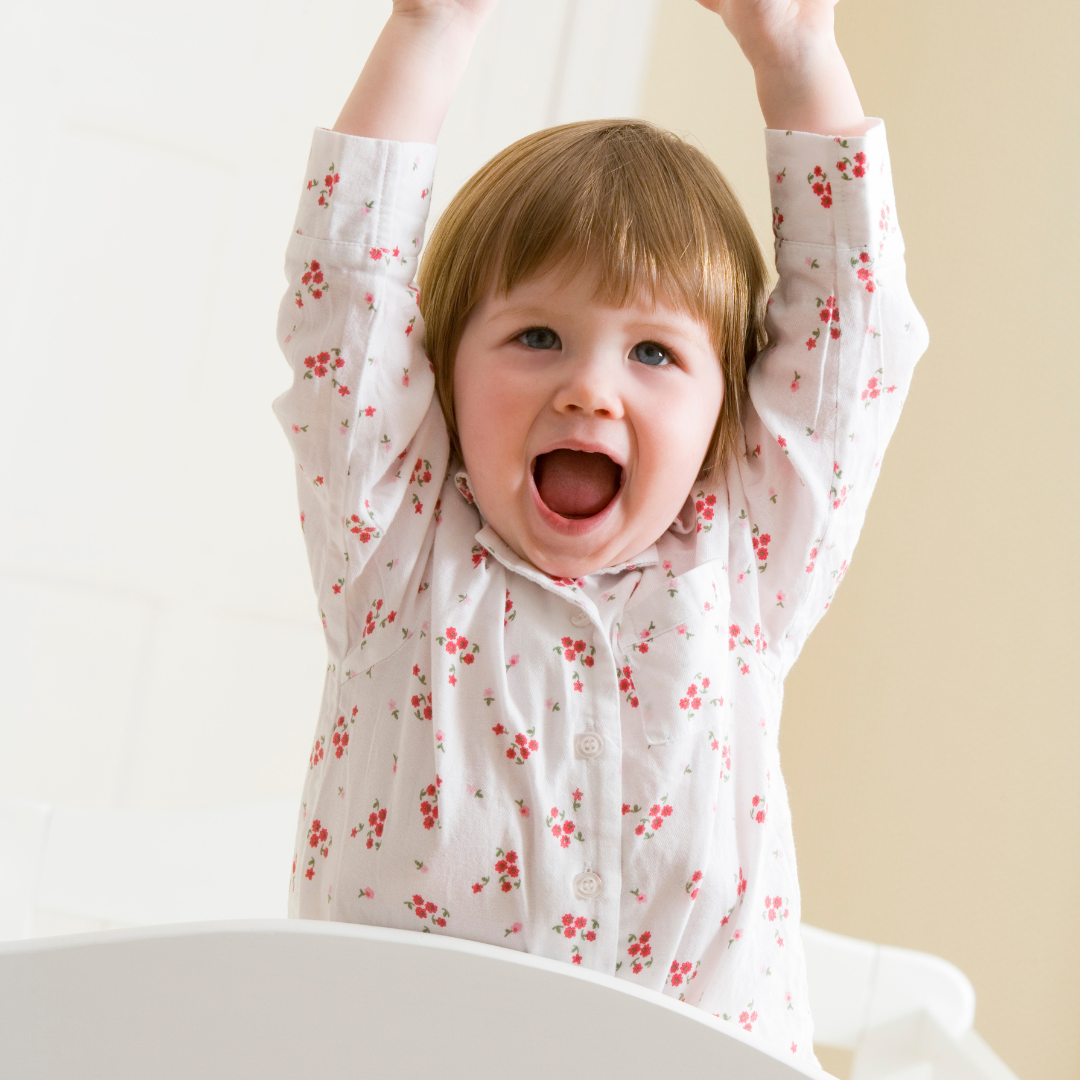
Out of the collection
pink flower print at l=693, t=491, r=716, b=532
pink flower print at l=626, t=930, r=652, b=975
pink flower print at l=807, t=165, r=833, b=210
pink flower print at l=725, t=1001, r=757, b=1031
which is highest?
pink flower print at l=807, t=165, r=833, b=210

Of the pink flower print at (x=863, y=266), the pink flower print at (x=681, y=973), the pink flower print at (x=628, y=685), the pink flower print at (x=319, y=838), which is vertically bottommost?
the pink flower print at (x=681, y=973)

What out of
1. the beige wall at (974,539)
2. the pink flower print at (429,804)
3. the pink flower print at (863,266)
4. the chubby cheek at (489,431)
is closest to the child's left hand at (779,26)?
the pink flower print at (863,266)

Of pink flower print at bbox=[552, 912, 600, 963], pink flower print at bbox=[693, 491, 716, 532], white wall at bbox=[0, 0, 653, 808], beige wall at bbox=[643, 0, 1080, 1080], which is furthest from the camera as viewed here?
white wall at bbox=[0, 0, 653, 808]

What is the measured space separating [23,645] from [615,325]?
1.16 m

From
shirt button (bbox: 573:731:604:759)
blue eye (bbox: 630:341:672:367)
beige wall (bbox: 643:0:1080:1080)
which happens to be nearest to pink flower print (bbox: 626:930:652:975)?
shirt button (bbox: 573:731:604:759)

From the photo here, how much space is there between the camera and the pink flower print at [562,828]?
2.15 ft

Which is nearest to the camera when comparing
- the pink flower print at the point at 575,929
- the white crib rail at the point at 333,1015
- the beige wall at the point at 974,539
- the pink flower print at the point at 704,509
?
the white crib rail at the point at 333,1015

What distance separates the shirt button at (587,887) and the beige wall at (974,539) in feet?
2.89

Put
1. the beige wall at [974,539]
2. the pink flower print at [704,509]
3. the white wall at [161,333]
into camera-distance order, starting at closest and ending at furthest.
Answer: the pink flower print at [704,509]
the beige wall at [974,539]
the white wall at [161,333]

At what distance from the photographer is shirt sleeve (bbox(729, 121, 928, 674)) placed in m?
0.71

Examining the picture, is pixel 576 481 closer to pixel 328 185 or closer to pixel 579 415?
pixel 579 415

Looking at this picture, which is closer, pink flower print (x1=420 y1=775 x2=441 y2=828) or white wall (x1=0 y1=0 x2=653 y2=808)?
pink flower print (x1=420 y1=775 x2=441 y2=828)

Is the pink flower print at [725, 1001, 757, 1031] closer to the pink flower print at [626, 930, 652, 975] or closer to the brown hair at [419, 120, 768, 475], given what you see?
the pink flower print at [626, 930, 652, 975]

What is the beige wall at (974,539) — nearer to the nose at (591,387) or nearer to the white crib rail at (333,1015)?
the nose at (591,387)
